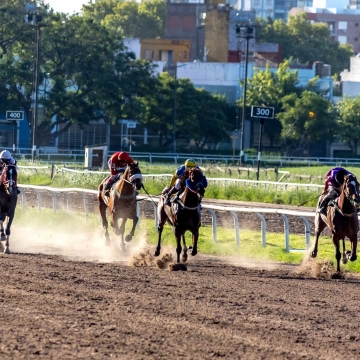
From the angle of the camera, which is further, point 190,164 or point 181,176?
point 181,176

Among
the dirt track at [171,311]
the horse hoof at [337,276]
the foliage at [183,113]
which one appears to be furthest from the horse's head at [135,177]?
the foliage at [183,113]

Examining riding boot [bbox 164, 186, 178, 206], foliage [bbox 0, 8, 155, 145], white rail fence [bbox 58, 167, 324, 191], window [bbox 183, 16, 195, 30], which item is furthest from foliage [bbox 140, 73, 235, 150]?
riding boot [bbox 164, 186, 178, 206]

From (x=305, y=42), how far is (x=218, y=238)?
11202cm

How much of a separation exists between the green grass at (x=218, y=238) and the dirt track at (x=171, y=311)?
1.31 meters

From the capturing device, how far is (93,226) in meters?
20.5

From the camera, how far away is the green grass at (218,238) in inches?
639

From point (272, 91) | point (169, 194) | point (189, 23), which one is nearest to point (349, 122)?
point (272, 91)

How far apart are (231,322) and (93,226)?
11612 mm

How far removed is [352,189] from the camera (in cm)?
1303

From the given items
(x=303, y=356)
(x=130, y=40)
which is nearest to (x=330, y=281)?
(x=303, y=356)

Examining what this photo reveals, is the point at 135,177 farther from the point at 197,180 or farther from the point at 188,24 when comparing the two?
the point at 188,24

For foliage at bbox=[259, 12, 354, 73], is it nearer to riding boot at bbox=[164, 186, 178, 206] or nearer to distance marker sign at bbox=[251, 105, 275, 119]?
distance marker sign at bbox=[251, 105, 275, 119]

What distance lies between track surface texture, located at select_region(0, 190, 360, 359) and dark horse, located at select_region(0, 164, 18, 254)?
3.55ft

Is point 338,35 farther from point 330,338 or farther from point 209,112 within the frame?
point 330,338
